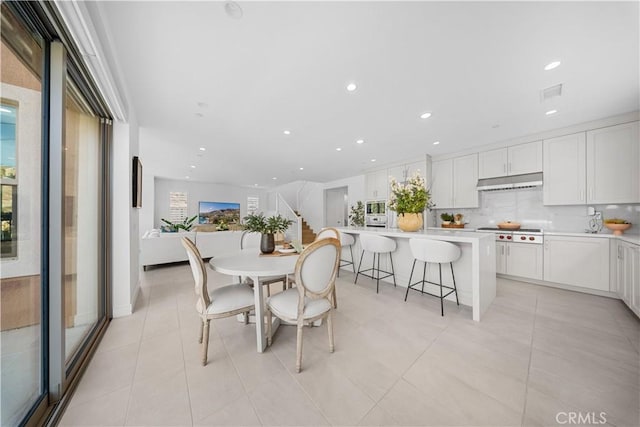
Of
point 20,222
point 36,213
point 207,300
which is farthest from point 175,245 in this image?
point 20,222

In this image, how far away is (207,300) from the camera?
166cm

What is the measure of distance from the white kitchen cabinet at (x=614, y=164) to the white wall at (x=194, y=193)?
10.1 meters

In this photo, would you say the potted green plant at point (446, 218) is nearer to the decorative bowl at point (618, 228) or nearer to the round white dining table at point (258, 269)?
the decorative bowl at point (618, 228)

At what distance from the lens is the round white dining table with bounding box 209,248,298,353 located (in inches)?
62.6

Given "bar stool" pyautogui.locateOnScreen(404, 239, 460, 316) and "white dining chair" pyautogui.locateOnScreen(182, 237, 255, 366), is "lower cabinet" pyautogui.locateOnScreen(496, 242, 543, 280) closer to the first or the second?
"bar stool" pyautogui.locateOnScreen(404, 239, 460, 316)

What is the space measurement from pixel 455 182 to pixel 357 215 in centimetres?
291

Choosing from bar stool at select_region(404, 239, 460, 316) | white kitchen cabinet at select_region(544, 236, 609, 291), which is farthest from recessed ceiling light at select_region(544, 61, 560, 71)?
white kitchen cabinet at select_region(544, 236, 609, 291)

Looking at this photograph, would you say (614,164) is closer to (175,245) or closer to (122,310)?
(122,310)

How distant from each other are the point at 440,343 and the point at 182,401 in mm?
1971

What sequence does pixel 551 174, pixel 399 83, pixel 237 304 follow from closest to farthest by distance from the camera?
pixel 237 304 → pixel 399 83 → pixel 551 174

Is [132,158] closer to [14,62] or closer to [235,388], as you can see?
[14,62]

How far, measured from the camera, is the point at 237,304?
1703 millimetres

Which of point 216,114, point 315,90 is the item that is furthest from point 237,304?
point 216,114

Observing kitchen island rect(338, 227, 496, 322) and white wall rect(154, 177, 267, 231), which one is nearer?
kitchen island rect(338, 227, 496, 322)
